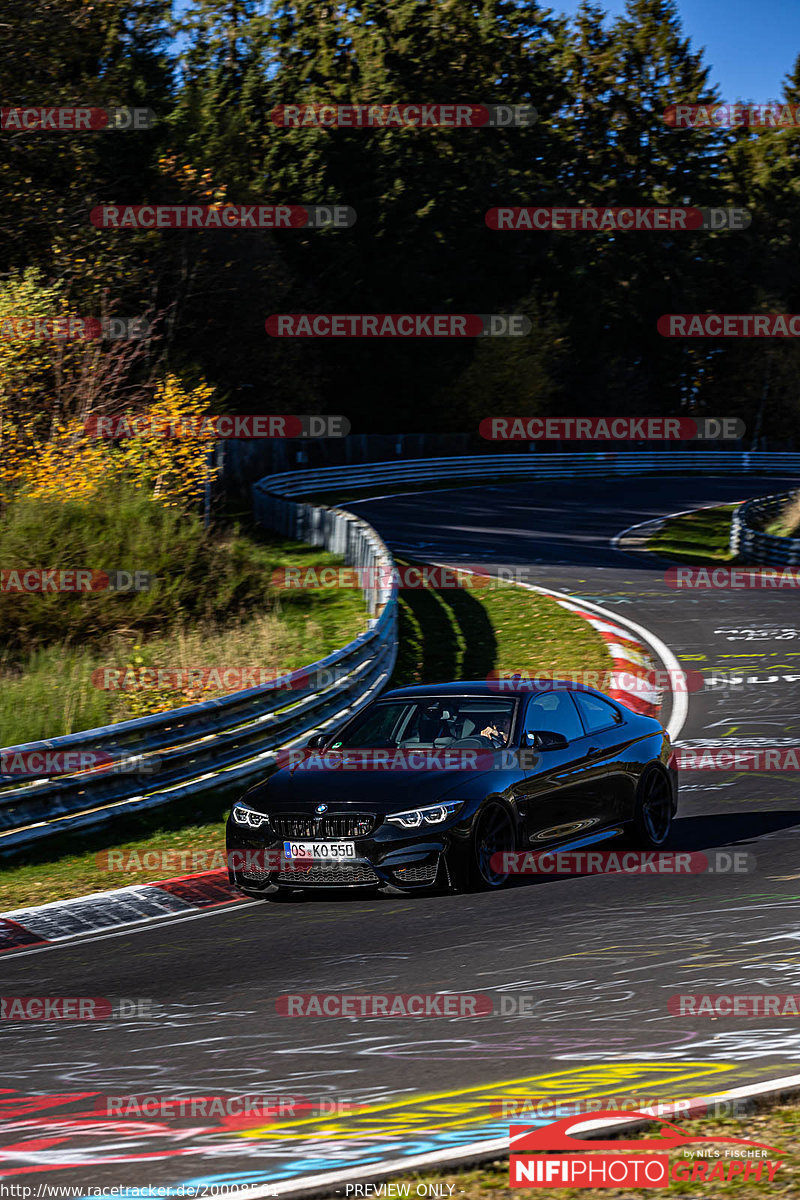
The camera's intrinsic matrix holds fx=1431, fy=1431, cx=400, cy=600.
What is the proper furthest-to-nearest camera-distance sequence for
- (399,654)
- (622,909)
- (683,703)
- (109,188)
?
(109,188)
(399,654)
(683,703)
(622,909)

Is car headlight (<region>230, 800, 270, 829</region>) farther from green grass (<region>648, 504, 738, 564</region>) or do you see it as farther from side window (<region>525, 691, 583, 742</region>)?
green grass (<region>648, 504, 738, 564</region>)

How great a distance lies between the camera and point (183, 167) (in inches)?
1997

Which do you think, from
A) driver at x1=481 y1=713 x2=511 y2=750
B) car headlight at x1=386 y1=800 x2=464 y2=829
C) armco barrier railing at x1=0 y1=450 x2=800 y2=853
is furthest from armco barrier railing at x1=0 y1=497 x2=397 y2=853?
car headlight at x1=386 y1=800 x2=464 y2=829

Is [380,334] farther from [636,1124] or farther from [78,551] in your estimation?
[636,1124]

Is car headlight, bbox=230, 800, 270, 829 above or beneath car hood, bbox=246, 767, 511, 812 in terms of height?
beneath

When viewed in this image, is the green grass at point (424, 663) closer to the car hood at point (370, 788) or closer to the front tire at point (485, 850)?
the car hood at point (370, 788)

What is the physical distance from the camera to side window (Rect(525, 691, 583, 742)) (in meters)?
10.1

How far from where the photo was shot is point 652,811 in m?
10.7

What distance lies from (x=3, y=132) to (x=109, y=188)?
37.8 ft

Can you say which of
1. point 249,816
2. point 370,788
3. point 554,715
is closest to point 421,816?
point 370,788

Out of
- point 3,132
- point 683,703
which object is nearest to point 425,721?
point 683,703

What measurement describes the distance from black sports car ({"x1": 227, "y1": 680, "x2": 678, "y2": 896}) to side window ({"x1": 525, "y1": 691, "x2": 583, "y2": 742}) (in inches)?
0.4

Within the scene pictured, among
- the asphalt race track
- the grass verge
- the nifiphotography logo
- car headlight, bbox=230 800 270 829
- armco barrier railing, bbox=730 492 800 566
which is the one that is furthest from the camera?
armco barrier railing, bbox=730 492 800 566

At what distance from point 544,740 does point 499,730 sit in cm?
32
